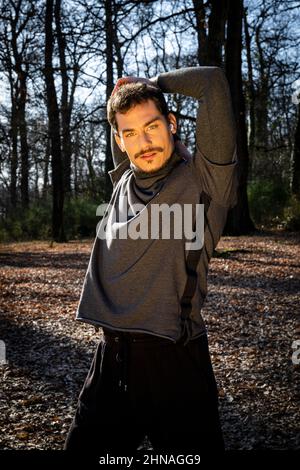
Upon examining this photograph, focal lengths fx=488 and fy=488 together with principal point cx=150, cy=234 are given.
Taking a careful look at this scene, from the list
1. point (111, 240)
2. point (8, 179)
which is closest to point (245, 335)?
point (111, 240)

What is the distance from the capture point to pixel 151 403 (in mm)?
1829

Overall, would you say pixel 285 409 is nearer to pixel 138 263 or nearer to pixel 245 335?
pixel 245 335

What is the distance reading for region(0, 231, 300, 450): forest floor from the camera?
126 inches

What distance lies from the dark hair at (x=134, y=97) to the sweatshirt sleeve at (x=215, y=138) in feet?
0.52

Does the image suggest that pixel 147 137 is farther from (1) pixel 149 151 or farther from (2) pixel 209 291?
(2) pixel 209 291

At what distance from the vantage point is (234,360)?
440cm

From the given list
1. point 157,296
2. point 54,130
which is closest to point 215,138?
point 157,296

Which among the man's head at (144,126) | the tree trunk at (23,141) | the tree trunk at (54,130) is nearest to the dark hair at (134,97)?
the man's head at (144,126)

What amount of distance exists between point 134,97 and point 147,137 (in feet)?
0.57

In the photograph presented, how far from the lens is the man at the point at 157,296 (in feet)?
5.93

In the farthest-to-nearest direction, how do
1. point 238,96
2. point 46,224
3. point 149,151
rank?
point 46,224 < point 238,96 < point 149,151

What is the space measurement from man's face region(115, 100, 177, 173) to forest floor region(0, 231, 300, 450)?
6.30 feet

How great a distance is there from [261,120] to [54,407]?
20.4m

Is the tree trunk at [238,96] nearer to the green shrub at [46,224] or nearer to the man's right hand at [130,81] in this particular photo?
the green shrub at [46,224]
